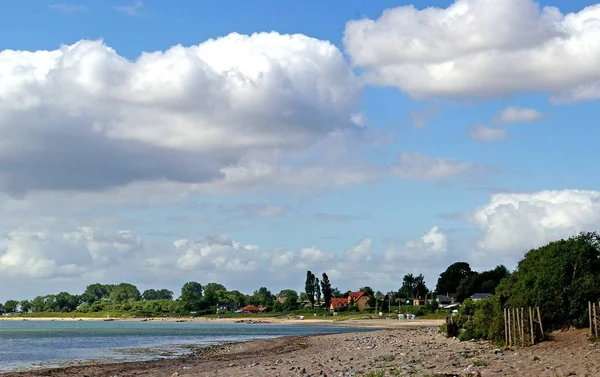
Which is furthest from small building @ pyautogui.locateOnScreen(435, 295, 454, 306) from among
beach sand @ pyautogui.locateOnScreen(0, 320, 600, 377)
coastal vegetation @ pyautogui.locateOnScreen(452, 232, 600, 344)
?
beach sand @ pyautogui.locateOnScreen(0, 320, 600, 377)

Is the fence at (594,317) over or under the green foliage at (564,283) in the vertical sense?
under

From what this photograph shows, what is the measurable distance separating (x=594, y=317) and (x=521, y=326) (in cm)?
410

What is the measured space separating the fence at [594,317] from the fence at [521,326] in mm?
2990

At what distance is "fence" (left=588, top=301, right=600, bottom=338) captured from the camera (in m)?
39.6

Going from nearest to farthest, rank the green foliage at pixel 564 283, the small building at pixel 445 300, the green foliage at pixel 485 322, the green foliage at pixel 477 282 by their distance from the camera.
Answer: the green foliage at pixel 564 283, the green foliage at pixel 485 322, the green foliage at pixel 477 282, the small building at pixel 445 300

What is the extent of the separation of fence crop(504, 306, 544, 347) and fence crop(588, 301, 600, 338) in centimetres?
299

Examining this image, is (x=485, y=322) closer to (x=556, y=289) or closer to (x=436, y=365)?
(x=556, y=289)

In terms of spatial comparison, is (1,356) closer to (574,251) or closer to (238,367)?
(238,367)

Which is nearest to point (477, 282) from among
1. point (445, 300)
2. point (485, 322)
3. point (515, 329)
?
point (445, 300)

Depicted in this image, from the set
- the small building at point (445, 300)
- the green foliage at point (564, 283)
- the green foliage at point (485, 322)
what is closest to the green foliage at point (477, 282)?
the small building at point (445, 300)

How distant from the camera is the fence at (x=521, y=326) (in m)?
42.3

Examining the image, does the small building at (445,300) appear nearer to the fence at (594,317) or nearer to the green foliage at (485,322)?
the green foliage at (485,322)

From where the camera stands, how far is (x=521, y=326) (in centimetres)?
4238

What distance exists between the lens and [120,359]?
59.7 meters
